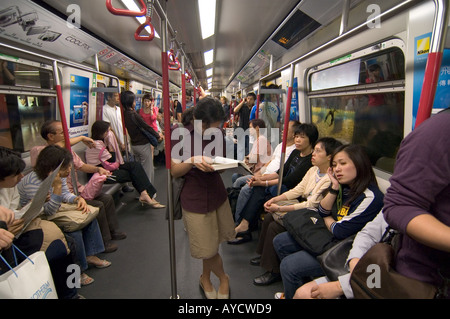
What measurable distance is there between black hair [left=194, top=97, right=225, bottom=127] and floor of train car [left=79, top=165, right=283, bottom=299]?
164 cm

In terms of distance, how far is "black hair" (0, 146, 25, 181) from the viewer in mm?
1801

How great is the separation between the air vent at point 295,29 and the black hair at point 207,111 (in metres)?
2.34

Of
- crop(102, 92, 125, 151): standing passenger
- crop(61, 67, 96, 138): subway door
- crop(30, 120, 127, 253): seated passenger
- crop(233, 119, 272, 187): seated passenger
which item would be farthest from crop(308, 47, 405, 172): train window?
crop(61, 67, 96, 138): subway door

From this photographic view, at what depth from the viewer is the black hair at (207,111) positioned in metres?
1.79

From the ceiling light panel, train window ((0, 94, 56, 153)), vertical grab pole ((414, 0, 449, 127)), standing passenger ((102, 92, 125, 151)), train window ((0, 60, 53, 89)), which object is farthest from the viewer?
standing passenger ((102, 92, 125, 151))

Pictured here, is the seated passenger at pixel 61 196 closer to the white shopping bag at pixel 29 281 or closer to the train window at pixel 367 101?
the white shopping bag at pixel 29 281

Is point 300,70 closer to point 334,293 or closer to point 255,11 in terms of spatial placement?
point 255,11

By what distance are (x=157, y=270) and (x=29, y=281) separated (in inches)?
59.6

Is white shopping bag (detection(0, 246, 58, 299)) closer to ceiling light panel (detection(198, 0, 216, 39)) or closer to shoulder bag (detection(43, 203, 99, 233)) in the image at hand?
shoulder bag (detection(43, 203, 99, 233))

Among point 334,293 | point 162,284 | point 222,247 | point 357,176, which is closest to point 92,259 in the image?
point 162,284

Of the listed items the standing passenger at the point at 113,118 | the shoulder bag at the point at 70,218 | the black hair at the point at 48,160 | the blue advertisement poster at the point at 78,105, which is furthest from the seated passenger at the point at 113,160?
the black hair at the point at 48,160

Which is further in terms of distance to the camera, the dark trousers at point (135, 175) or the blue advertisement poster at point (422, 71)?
the dark trousers at point (135, 175)

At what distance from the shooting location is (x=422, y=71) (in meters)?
1.64
